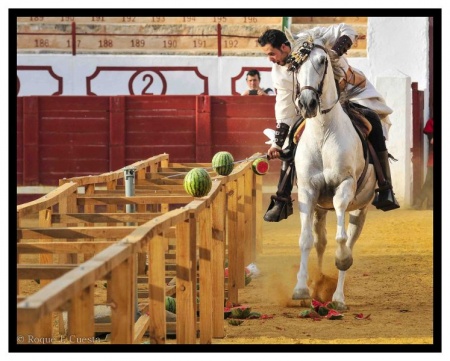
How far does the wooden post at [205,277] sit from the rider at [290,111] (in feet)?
5.68

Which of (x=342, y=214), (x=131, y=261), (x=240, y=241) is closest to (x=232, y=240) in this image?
(x=240, y=241)

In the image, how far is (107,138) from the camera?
17562 mm

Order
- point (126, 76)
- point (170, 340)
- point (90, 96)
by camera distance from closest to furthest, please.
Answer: point (170, 340) < point (90, 96) < point (126, 76)

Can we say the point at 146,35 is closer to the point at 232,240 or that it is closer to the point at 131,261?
the point at 232,240

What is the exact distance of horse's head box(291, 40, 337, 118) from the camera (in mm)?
7848

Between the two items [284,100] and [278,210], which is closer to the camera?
[278,210]

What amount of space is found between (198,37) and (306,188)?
11.3m

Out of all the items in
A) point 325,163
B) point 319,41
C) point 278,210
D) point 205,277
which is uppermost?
point 319,41

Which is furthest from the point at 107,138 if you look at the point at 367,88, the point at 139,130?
the point at 367,88

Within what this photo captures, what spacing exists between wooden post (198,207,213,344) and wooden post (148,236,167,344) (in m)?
1.21

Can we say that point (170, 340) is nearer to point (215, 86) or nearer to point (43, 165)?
point (43, 165)

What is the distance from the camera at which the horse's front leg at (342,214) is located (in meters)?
8.23

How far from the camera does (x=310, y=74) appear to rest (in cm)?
793

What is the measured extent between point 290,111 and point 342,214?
1.18m
